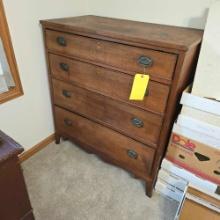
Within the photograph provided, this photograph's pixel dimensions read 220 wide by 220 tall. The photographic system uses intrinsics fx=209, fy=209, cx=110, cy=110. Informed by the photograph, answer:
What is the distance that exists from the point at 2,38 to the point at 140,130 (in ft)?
3.40

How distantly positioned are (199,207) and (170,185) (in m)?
0.28

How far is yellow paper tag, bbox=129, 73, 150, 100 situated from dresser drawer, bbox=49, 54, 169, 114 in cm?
3

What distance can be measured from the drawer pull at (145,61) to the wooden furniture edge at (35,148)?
3.94 feet

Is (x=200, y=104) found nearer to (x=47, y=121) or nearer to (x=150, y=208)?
(x=150, y=208)

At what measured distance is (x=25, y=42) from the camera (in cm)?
143

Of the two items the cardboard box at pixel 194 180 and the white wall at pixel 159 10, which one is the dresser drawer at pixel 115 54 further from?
the cardboard box at pixel 194 180

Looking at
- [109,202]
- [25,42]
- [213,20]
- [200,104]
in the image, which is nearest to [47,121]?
[25,42]

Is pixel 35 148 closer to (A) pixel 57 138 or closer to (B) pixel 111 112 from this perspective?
(A) pixel 57 138

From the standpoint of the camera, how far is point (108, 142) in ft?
4.99

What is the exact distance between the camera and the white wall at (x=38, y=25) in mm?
1335

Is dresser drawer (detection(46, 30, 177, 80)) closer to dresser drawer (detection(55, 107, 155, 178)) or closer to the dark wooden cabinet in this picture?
dresser drawer (detection(55, 107, 155, 178))

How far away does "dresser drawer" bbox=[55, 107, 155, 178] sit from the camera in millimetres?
1386

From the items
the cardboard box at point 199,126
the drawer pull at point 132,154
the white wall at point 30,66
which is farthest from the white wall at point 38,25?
the drawer pull at point 132,154

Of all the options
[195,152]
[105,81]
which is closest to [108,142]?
[105,81]
